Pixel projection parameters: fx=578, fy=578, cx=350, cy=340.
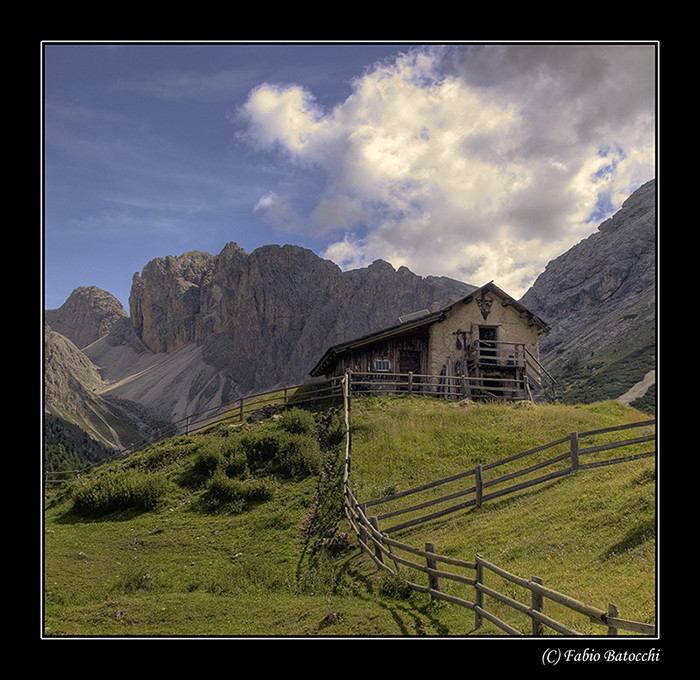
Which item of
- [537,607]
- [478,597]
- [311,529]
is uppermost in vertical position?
[537,607]

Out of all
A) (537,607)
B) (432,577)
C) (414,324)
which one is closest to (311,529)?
(432,577)

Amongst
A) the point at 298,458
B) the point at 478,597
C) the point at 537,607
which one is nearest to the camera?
the point at 537,607

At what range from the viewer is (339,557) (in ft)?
57.0

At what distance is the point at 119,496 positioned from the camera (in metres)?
24.2

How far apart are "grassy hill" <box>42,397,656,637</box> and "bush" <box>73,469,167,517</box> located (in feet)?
0.18

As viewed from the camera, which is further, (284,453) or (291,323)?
(291,323)

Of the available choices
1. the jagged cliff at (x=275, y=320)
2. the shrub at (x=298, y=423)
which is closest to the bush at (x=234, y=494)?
the shrub at (x=298, y=423)

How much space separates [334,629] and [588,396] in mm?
112037

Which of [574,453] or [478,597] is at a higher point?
[574,453]

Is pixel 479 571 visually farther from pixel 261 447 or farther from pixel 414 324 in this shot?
pixel 414 324

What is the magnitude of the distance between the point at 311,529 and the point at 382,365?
55.2 ft

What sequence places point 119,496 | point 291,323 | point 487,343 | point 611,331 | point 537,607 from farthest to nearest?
point 291,323 < point 611,331 < point 487,343 < point 119,496 < point 537,607

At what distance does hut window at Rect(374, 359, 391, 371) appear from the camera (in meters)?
35.8

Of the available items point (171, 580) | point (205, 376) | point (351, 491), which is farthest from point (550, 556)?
point (205, 376)
